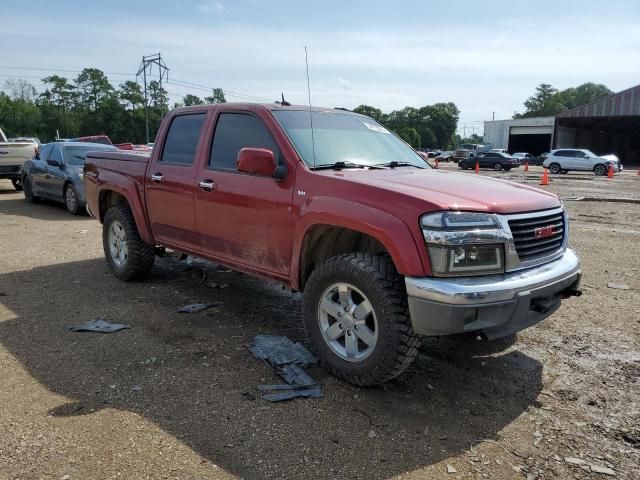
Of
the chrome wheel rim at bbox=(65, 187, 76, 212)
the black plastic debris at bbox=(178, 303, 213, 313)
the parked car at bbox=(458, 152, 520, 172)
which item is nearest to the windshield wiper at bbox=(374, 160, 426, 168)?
the black plastic debris at bbox=(178, 303, 213, 313)

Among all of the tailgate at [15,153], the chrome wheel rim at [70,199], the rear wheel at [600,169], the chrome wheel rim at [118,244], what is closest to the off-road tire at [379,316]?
the chrome wheel rim at [118,244]

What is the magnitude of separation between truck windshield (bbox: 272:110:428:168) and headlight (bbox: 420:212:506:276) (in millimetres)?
1274

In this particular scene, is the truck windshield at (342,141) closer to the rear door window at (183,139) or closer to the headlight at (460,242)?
the rear door window at (183,139)

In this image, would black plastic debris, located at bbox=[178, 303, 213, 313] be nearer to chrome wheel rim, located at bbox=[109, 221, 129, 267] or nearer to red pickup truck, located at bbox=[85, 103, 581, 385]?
red pickup truck, located at bbox=[85, 103, 581, 385]

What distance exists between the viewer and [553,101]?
129875 mm

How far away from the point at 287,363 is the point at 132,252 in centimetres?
282

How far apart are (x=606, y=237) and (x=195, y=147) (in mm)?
7693

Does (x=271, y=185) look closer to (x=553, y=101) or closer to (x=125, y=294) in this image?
(x=125, y=294)

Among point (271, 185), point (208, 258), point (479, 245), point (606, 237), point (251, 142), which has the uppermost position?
point (251, 142)

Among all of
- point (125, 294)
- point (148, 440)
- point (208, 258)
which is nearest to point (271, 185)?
point (208, 258)

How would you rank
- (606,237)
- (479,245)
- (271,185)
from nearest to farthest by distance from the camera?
1. (479,245)
2. (271,185)
3. (606,237)

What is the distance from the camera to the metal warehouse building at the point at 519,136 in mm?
64356

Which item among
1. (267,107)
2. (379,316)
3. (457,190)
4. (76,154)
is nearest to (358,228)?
(379,316)

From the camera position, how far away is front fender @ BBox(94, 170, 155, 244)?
5812 millimetres
